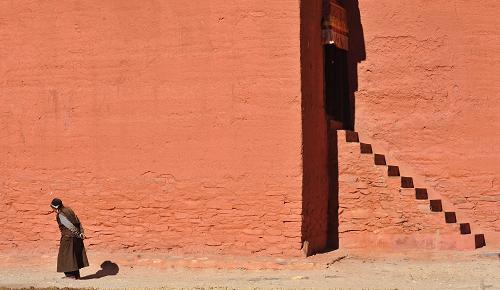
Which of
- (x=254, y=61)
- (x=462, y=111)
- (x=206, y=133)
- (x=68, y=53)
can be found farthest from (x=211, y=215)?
(x=462, y=111)

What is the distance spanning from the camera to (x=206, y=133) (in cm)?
1142

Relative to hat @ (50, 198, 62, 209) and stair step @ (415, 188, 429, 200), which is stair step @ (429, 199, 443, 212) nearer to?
stair step @ (415, 188, 429, 200)

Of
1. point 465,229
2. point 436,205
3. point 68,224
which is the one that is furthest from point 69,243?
point 465,229

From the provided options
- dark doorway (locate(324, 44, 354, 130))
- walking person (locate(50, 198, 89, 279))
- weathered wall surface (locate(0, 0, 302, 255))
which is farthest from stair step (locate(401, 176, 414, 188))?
walking person (locate(50, 198, 89, 279))

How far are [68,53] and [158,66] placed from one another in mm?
1351

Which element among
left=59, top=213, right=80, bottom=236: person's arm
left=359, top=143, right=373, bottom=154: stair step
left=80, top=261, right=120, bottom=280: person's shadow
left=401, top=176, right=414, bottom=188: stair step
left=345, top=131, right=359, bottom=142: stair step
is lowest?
left=80, top=261, right=120, bottom=280: person's shadow

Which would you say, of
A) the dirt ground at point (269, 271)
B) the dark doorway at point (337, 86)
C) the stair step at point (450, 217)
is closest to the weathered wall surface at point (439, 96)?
the dark doorway at point (337, 86)

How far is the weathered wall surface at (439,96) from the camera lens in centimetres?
1252

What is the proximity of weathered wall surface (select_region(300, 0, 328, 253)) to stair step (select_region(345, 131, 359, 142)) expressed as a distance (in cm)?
35

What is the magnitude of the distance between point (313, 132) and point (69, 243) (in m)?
3.47

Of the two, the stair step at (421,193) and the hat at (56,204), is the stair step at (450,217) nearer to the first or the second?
the stair step at (421,193)

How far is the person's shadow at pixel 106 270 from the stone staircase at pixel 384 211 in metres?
3.09

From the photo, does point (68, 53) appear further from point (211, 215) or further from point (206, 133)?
point (211, 215)

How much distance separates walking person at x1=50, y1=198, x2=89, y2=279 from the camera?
10.8 m
